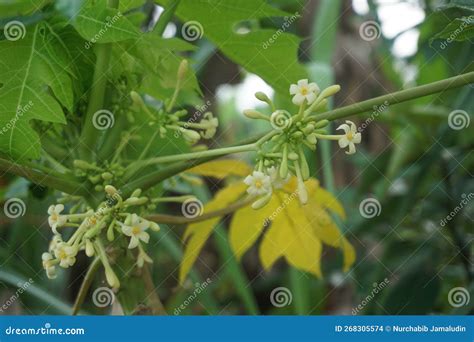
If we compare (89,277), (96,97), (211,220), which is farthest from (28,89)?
(211,220)

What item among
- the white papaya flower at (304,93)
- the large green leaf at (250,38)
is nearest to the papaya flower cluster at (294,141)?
the white papaya flower at (304,93)

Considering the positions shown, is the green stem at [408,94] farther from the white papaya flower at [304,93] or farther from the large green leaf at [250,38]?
the large green leaf at [250,38]

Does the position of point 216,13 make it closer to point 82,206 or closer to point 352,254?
point 82,206

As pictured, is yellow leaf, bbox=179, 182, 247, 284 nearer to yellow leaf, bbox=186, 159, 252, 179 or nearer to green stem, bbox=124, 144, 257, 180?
yellow leaf, bbox=186, 159, 252, 179

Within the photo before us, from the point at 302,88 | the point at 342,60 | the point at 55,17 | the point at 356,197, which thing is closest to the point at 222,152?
the point at 302,88

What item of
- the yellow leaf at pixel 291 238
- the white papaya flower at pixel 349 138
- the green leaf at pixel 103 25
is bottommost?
the yellow leaf at pixel 291 238

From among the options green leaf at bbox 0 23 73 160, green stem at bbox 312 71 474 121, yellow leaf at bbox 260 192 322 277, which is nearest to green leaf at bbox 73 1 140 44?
Result: green leaf at bbox 0 23 73 160
